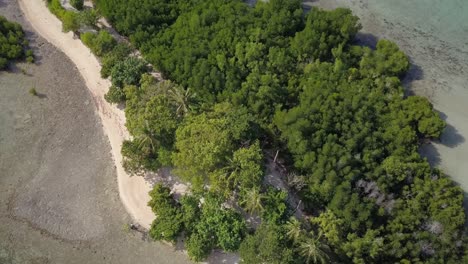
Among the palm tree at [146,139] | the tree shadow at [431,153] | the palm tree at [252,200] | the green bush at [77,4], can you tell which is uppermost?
the green bush at [77,4]

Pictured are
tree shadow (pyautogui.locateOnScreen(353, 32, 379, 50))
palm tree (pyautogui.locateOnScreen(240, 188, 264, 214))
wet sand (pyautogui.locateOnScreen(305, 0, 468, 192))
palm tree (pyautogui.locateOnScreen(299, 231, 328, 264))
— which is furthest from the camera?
tree shadow (pyautogui.locateOnScreen(353, 32, 379, 50))

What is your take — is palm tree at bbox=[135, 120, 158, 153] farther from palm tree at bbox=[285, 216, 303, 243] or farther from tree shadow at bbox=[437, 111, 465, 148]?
tree shadow at bbox=[437, 111, 465, 148]

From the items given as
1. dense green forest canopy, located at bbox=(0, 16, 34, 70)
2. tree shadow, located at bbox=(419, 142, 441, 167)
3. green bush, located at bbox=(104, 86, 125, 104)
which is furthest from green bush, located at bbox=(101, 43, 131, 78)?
tree shadow, located at bbox=(419, 142, 441, 167)

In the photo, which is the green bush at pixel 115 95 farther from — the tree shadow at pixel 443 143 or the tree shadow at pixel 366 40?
the tree shadow at pixel 443 143

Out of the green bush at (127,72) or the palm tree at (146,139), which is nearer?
the palm tree at (146,139)

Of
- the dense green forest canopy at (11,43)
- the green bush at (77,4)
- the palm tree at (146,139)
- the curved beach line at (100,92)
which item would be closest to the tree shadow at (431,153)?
the palm tree at (146,139)

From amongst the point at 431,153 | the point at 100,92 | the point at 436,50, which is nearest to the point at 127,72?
the point at 100,92

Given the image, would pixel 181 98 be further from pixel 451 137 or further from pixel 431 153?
pixel 451 137
